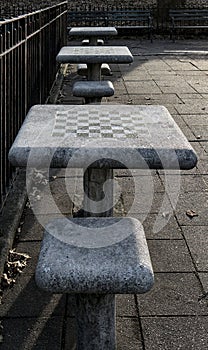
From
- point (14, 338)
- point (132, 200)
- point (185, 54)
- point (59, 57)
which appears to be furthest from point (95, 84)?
point (185, 54)

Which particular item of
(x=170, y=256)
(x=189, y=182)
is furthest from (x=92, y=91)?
(x=170, y=256)

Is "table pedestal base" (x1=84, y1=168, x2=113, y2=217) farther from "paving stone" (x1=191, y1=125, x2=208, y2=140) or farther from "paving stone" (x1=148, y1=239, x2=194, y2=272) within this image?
"paving stone" (x1=191, y1=125, x2=208, y2=140)

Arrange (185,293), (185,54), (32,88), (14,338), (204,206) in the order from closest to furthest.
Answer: (14,338) < (185,293) < (204,206) < (32,88) < (185,54)

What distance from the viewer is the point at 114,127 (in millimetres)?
3109

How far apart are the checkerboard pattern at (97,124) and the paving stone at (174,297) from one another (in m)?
0.99

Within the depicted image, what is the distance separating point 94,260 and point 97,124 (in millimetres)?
944

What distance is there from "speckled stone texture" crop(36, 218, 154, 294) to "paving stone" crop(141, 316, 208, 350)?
2.00 ft

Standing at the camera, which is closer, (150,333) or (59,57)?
(150,333)

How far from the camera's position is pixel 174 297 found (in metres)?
3.43

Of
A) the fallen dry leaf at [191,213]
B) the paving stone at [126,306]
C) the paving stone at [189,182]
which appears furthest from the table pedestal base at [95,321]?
the paving stone at [189,182]

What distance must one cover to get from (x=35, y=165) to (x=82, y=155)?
0.67ft

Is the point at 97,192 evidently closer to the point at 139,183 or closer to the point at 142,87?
the point at 139,183

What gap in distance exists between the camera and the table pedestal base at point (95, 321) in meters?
2.61

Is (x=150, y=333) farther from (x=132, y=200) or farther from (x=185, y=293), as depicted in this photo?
(x=132, y=200)
